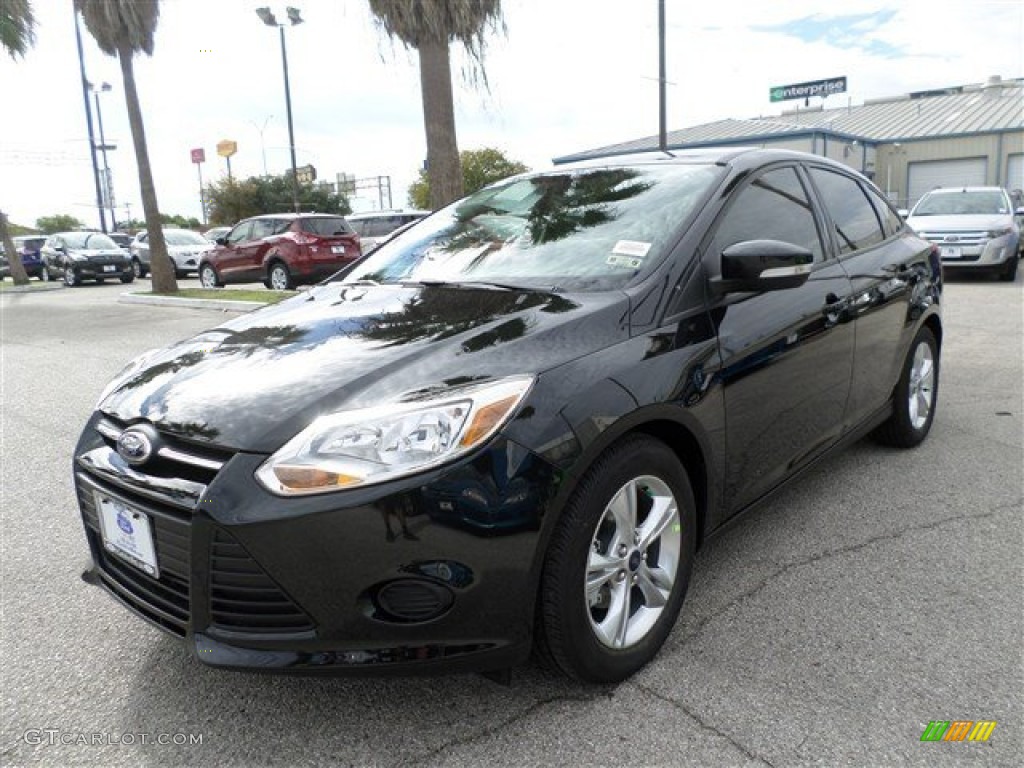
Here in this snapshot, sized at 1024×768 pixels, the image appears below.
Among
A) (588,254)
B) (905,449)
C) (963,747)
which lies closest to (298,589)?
(588,254)

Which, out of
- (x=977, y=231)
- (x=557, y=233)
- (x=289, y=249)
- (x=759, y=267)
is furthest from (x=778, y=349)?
(x=289, y=249)

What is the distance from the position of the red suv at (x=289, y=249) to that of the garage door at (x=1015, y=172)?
1294 inches

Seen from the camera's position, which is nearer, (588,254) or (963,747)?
(963,747)

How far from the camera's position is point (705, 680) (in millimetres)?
2373

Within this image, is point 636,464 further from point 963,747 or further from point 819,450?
point 819,450

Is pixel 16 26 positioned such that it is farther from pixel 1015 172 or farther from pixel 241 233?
pixel 1015 172

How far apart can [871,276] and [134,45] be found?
1638 cm

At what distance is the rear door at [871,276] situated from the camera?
363 cm

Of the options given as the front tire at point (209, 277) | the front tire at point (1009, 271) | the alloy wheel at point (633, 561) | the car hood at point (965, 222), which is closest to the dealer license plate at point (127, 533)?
the alloy wheel at point (633, 561)

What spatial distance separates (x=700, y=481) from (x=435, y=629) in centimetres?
110

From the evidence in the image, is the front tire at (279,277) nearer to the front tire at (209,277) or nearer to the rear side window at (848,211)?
the front tire at (209,277)

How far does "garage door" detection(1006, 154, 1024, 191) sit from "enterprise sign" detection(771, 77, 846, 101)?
43.3 ft

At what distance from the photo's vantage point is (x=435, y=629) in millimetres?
1970

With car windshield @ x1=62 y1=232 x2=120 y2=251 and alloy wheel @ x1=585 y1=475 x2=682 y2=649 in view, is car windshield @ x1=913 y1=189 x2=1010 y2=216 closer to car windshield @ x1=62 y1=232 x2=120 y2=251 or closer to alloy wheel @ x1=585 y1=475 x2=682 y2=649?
alloy wheel @ x1=585 y1=475 x2=682 y2=649
